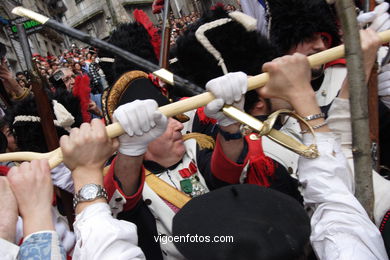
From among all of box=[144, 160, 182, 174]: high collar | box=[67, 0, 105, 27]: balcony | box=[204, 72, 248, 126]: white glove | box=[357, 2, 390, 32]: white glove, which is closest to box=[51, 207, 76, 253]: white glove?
box=[144, 160, 182, 174]: high collar

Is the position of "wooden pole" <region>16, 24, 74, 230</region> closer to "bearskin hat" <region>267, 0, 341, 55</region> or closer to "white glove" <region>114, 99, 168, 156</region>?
"white glove" <region>114, 99, 168, 156</region>

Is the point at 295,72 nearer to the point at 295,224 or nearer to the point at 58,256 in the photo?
the point at 295,224

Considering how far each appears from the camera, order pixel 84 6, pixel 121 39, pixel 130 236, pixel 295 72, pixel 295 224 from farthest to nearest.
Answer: pixel 84 6 < pixel 121 39 < pixel 295 72 < pixel 130 236 < pixel 295 224

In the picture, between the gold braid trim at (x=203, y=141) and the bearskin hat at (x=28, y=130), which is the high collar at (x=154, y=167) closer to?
the gold braid trim at (x=203, y=141)

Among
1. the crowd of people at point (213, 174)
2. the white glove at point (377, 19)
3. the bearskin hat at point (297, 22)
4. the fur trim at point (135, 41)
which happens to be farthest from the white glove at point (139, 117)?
the fur trim at point (135, 41)

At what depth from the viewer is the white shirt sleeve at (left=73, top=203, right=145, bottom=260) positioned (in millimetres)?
1012

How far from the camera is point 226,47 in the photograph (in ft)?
6.20

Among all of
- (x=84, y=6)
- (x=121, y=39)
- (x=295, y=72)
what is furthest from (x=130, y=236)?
(x=84, y=6)

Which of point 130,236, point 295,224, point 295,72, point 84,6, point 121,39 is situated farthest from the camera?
point 84,6

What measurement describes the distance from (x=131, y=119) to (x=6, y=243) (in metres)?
0.59

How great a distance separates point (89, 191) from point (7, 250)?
0.31m

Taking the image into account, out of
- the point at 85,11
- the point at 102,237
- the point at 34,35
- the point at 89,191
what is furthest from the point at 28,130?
the point at 85,11

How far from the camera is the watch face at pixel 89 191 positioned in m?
1.14

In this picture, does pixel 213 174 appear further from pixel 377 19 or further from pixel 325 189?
pixel 377 19
